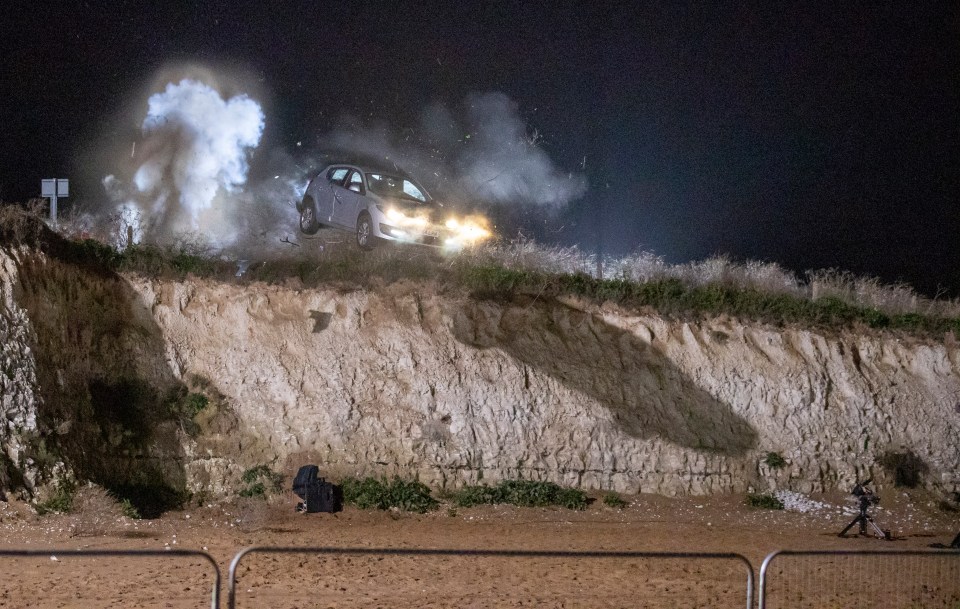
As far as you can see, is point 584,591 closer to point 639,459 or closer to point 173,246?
point 639,459

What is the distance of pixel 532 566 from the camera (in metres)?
13.3

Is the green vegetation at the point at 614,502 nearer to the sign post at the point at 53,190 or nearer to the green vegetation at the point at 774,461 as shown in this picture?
the green vegetation at the point at 774,461

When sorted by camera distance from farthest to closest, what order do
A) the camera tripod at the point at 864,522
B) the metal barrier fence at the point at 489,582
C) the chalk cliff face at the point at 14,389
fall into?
the camera tripod at the point at 864,522 → the chalk cliff face at the point at 14,389 → the metal barrier fence at the point at 489,582

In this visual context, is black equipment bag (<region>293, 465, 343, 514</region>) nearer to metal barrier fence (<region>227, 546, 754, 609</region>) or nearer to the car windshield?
metal barrier fence (<region>227, 546, 754, 609</region>)

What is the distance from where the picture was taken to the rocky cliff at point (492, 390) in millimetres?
19344

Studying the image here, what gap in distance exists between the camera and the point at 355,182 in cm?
2095

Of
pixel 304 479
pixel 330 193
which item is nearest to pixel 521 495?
pixel 304 479

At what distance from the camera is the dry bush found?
14797mm

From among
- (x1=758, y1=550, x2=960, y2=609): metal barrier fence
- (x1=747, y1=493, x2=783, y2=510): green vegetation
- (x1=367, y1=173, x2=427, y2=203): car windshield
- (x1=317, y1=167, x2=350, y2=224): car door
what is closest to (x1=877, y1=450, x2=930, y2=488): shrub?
(x1=747, y1=493, x2=783, y2=510): green vegetation

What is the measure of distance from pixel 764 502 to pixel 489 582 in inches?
410

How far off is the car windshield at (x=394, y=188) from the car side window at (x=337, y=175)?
0.91 metres

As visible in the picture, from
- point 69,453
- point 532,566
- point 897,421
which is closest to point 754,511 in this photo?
point 897,421

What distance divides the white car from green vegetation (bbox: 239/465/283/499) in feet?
18.8

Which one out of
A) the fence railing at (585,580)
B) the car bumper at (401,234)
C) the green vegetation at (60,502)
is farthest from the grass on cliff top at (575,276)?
the fence railing at (585,580)
